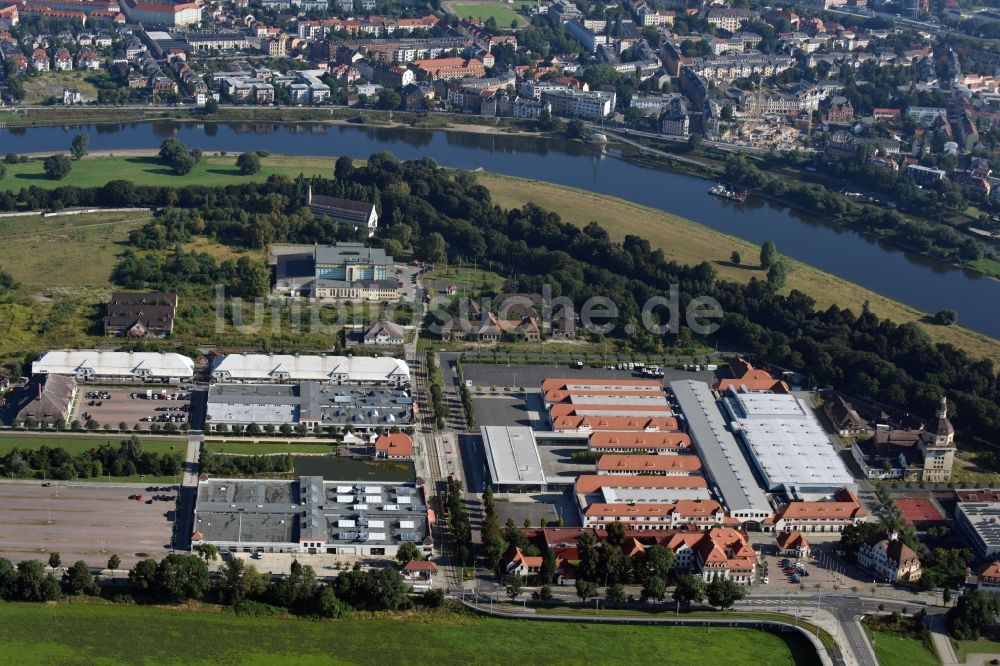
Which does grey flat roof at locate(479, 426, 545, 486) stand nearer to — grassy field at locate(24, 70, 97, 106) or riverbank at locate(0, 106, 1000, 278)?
riverbank at locate(0, 106, 1000, 278)

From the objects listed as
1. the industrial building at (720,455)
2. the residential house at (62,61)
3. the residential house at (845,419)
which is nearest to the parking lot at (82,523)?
the industrial building at (720,455)

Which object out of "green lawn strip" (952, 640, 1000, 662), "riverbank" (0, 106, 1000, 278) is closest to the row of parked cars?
"green lawn strip" (952, 640, 1000, 662)

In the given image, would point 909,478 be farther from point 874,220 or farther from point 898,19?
point 898,19

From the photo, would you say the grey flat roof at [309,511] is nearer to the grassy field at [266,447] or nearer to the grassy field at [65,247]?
the grassy field at [266,447]

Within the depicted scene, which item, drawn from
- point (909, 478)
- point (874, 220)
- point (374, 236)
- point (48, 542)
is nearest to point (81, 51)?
point (374, 236)

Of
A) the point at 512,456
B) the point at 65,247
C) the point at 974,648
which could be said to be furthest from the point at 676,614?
the point at 65,247

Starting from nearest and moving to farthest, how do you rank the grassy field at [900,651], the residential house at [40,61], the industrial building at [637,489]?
the grassy field at [900,651] < the industrial building at [637,489] < the residential house at [40,61]
